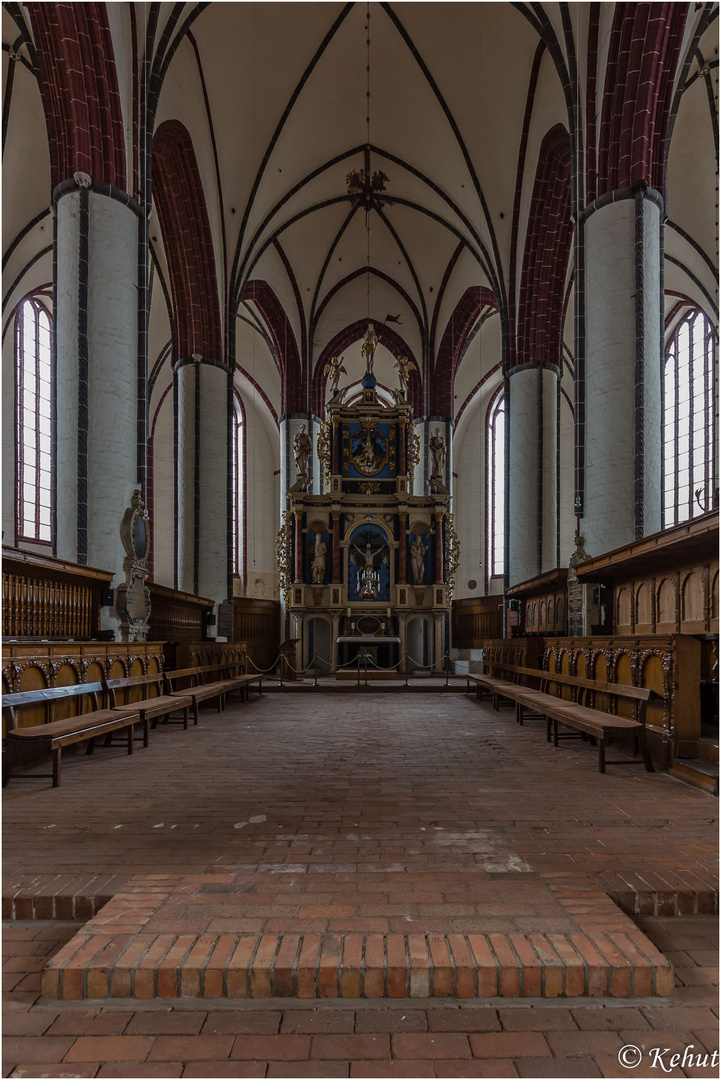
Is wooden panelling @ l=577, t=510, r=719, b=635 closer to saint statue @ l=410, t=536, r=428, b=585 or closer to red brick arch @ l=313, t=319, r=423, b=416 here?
saint statue @ l=410, t=536, r=428, b=585

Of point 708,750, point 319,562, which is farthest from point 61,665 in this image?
point 319,562

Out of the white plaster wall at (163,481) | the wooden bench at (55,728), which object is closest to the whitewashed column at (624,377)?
the wooden bench at (55,728)

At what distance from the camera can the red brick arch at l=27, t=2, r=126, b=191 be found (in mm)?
10945

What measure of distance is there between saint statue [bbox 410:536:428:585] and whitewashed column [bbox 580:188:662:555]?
8255mm

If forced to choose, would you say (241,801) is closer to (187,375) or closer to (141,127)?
(141,127)

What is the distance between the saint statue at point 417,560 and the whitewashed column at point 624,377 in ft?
27.1

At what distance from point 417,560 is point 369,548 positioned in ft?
→ 4.39

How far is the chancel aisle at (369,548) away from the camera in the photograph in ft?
63.3

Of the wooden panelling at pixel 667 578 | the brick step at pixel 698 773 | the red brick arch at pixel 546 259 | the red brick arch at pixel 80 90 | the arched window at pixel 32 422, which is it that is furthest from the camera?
the arched window at pixel 32 422

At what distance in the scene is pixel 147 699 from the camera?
8156 mm

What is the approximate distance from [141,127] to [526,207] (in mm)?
9312

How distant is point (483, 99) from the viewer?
17.1m

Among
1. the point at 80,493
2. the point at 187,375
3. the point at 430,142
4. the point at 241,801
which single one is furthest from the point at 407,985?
the point at 430,142

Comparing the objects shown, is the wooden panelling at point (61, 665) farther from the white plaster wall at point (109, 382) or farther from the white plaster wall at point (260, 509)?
the white plaster wall at point (260, 509)
